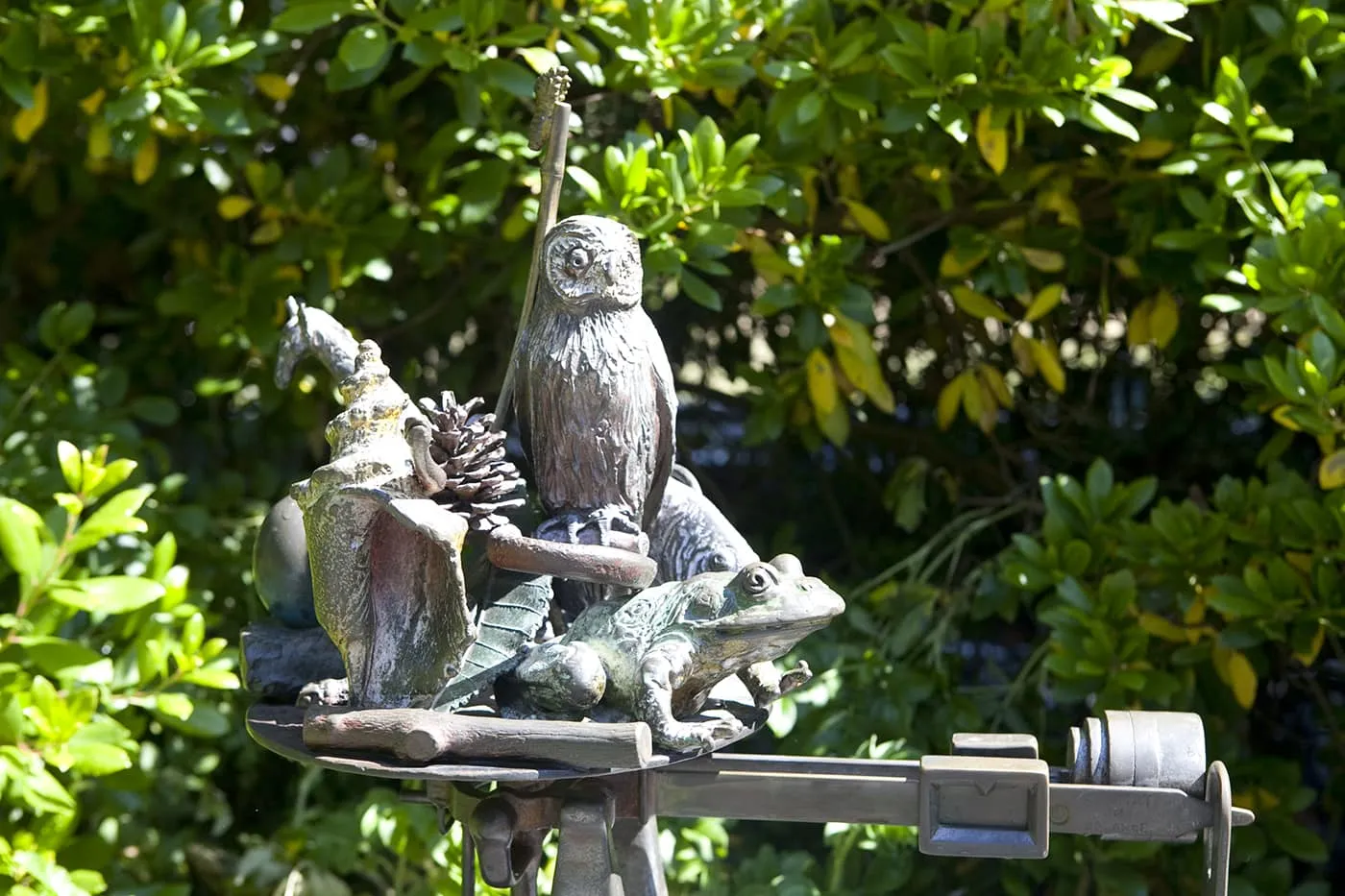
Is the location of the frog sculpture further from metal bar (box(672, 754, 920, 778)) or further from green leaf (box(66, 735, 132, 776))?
green leaf (box(66, 735, 132, 776))

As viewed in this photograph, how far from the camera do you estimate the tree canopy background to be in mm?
1649

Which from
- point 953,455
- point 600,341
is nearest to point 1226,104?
point 953,455

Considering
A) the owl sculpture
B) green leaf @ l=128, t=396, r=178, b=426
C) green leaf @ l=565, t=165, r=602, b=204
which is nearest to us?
the owl sculpture

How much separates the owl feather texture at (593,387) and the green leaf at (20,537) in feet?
2.19

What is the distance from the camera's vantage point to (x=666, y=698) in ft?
3.59

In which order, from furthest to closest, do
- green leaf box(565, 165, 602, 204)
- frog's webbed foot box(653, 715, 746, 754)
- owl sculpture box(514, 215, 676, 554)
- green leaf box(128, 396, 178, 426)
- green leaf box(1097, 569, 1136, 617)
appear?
green leaf box(128, 396, 178, 426) → green leaf box(1097, 569, 1136, 617) → green leaf box(565, 165, 602, 204) → owl sculpture box(514, 215, 676, 554) → frog's webbed foot box(653, 715, 746, 754)

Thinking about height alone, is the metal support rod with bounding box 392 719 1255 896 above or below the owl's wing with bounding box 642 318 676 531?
below

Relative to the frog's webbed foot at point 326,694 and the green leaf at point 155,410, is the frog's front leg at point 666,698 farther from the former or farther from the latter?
the green leaf at point 155,410

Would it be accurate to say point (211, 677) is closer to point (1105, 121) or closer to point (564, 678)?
point (564, 678)

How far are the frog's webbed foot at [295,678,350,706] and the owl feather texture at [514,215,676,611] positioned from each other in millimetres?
185

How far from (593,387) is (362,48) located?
636 mm

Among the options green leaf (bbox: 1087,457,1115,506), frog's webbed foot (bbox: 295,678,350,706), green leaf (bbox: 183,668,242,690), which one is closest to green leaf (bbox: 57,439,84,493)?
green leaf (bbox: 183,668,242,690)

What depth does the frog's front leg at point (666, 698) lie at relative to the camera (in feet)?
3.56

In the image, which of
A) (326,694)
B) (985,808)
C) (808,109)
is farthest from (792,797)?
Result: (808,109)
